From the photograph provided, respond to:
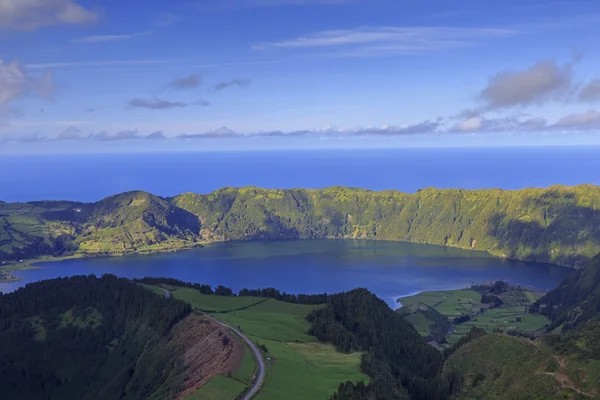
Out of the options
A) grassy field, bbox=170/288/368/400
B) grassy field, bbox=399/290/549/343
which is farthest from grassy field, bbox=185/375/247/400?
grassy field, bbox=399/290/549/343

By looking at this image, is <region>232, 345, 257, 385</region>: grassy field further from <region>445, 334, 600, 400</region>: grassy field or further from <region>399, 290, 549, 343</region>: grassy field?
<region>399, 290, 549, 343</region>: grassy field

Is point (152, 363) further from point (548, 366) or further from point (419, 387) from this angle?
point (548, 366)

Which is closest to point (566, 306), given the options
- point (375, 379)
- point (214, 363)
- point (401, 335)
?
point (401, 335)

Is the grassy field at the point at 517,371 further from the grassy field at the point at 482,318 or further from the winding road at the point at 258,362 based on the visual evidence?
the grassy field at the point at 482,318

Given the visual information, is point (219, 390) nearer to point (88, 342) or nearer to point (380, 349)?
point (380, 349)

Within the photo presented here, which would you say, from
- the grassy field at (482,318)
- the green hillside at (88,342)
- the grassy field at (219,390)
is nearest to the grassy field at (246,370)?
the grassy field at (219,390)

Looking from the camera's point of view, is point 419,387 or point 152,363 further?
point 152,363
